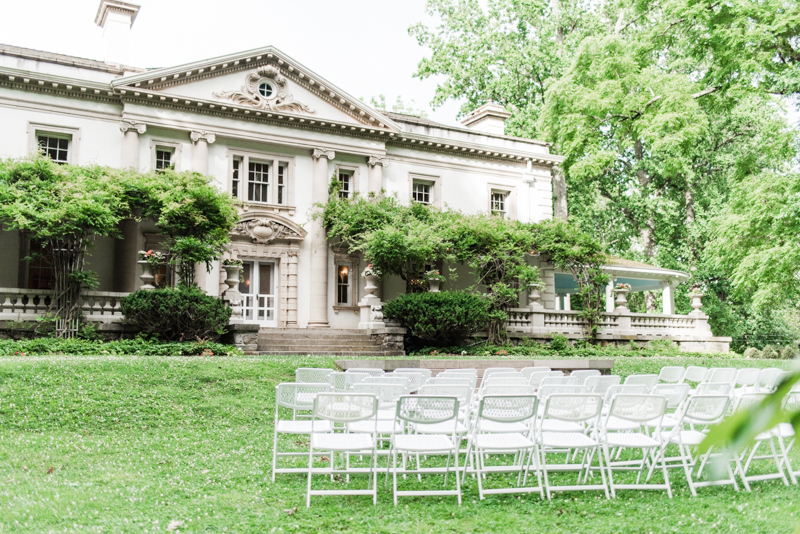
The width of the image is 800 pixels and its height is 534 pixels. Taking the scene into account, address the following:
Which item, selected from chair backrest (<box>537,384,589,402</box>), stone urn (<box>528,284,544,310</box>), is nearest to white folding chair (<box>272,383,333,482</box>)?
chair backrest (<box>537,384,589,402</box>)

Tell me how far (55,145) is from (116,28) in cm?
555

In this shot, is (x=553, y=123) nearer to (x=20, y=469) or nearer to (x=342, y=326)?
(x=342, y=326)

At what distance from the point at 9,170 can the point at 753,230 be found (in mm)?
23857

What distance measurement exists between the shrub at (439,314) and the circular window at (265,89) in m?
8.50

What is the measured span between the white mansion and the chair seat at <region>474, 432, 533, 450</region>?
13.5 metres

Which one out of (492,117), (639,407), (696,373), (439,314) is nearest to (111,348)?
(439,314)

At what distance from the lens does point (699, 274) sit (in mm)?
34188

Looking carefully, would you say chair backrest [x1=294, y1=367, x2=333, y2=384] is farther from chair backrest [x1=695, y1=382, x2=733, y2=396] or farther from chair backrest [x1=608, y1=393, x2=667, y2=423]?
chair backrest [x1=695, y1=382, x2=733, y2=396]

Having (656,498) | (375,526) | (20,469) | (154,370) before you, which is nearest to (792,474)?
(656,498)

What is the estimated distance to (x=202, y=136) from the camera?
21.7 meters

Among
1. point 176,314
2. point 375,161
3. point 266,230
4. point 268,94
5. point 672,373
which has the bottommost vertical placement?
point 672,373

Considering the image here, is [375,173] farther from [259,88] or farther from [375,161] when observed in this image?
[259,88]

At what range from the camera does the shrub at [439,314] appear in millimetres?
19734

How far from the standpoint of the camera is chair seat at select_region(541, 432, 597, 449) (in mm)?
6387
